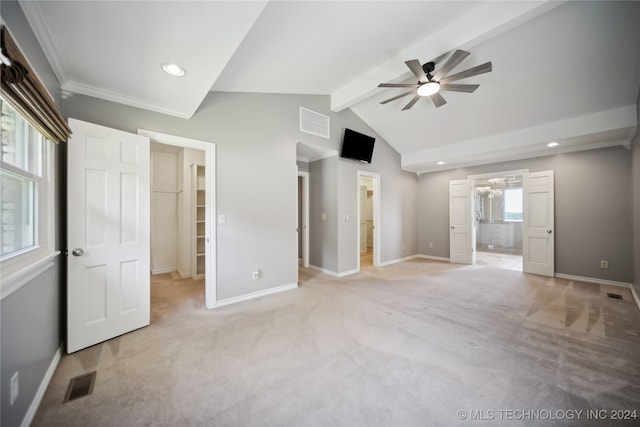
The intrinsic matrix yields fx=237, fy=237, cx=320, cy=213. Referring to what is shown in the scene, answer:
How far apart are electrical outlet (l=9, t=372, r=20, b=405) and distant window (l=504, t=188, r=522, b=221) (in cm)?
1026

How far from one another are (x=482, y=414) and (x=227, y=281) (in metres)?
2.74

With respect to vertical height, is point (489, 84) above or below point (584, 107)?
above

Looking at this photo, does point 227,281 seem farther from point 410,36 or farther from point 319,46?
point 410,36

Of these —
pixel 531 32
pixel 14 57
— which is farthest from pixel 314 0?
pixel 531 32

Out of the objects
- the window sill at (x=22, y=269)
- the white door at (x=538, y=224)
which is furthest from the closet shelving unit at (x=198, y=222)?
the white door at (x=538, y=224)

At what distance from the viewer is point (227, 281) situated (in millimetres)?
3055

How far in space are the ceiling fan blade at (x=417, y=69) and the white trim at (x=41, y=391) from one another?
3.86 metres

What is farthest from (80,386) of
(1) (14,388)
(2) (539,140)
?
(2) (539,140)

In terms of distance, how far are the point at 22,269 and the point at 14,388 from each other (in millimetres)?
606

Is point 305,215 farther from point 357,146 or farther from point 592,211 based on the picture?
point 592,211

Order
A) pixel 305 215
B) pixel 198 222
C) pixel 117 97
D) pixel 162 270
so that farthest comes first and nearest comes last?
1. pixel 305 215
2. pixel 162 270
3. pixel 198 222
4. pixel 117 97

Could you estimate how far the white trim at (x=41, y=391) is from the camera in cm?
133

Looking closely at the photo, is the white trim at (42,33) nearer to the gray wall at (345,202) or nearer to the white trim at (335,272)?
the gray wall at (345,202)

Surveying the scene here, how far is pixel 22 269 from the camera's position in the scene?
1.33 m
